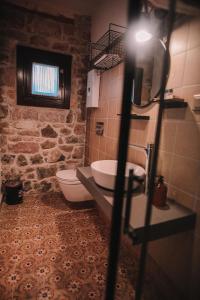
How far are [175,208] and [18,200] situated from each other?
209 cm

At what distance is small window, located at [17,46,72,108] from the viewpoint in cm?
247

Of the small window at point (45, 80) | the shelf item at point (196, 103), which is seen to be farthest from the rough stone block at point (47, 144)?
the shelf item at point (196, 103)

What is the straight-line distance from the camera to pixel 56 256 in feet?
5.32

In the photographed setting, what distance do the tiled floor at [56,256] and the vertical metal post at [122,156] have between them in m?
0.84

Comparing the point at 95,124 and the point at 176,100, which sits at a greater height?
the point at 176,100

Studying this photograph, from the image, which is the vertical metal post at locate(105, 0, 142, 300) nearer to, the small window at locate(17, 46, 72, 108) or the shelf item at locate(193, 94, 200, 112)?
the shelf item at locate(193, 94, 200, 112)

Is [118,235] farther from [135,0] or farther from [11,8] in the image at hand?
[11,8]

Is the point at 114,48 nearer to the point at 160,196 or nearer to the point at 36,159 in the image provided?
the point at 160,196

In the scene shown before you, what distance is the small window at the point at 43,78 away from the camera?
2.47 metres

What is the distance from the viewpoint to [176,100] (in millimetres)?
1171

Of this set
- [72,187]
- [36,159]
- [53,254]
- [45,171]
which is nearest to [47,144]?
[36,159]

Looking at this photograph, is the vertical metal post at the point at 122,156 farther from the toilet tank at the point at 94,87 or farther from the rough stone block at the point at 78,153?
the rough stone block at the point at 78,153

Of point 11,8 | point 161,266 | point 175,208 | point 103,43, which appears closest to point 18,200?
point 161,266

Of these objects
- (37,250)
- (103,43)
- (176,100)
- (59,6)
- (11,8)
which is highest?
(59,6)
